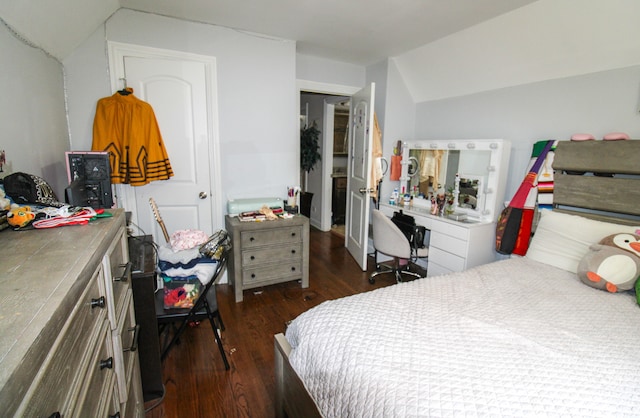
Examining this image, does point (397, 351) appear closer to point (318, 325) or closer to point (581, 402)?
point (318, 325)

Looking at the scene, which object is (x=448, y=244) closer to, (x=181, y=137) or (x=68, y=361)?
(x=181, y=137)

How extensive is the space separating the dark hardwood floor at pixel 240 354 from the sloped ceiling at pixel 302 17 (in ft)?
6.77

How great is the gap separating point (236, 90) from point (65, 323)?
8.77 ft

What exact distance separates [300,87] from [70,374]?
136 inches

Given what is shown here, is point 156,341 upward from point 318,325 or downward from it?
downward

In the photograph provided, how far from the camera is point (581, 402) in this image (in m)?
0.95

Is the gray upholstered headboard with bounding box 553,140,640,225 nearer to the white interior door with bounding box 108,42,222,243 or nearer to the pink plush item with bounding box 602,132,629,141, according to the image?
the pink plush item with bounding box 602,132,629,141

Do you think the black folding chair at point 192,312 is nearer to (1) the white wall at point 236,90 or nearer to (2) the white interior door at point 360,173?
(1) the white wall at point 236,90

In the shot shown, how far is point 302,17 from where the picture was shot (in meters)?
2.52

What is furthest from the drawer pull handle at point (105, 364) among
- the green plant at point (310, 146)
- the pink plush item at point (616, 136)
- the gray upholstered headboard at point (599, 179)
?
the green plant at point (310, 146)

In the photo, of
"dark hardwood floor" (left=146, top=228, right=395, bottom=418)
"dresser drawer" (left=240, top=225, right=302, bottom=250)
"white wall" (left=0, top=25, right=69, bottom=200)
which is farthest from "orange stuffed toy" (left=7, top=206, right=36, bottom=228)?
"dresser drawer" (left=240, top=225, right=302, bottom=250)

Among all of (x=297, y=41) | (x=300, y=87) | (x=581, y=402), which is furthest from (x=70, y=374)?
(x=300, y=87)

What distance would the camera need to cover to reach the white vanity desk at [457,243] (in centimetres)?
269

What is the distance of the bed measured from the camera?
0.97m
